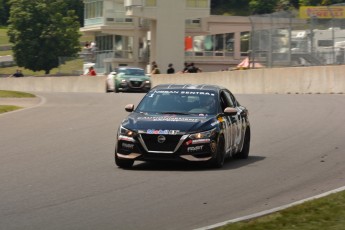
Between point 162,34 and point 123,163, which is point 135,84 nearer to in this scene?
point 123,163

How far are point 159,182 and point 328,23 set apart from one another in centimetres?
2460

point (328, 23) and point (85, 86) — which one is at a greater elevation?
point (328, 23)

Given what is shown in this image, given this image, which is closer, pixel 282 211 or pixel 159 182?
pixel 282 211

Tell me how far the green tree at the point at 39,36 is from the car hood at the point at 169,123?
10292 cm

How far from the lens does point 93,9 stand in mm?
97438

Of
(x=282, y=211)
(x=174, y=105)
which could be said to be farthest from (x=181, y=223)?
(x=174, y=105)

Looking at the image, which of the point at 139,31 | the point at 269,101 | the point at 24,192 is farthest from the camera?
the point at 139,31

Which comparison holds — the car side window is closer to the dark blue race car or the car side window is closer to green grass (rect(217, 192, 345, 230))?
the dark blue race car

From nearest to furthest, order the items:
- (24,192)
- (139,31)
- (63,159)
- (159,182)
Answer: (24,192) → (159,182) → (63,159) → (139,31)

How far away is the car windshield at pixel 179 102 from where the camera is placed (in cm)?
1609

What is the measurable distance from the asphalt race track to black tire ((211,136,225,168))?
17 cm

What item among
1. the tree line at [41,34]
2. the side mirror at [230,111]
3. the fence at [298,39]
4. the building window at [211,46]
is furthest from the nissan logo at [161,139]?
the tree line at [41,34]

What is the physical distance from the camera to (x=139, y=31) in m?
90.9

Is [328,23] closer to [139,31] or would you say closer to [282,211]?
[282,211]
